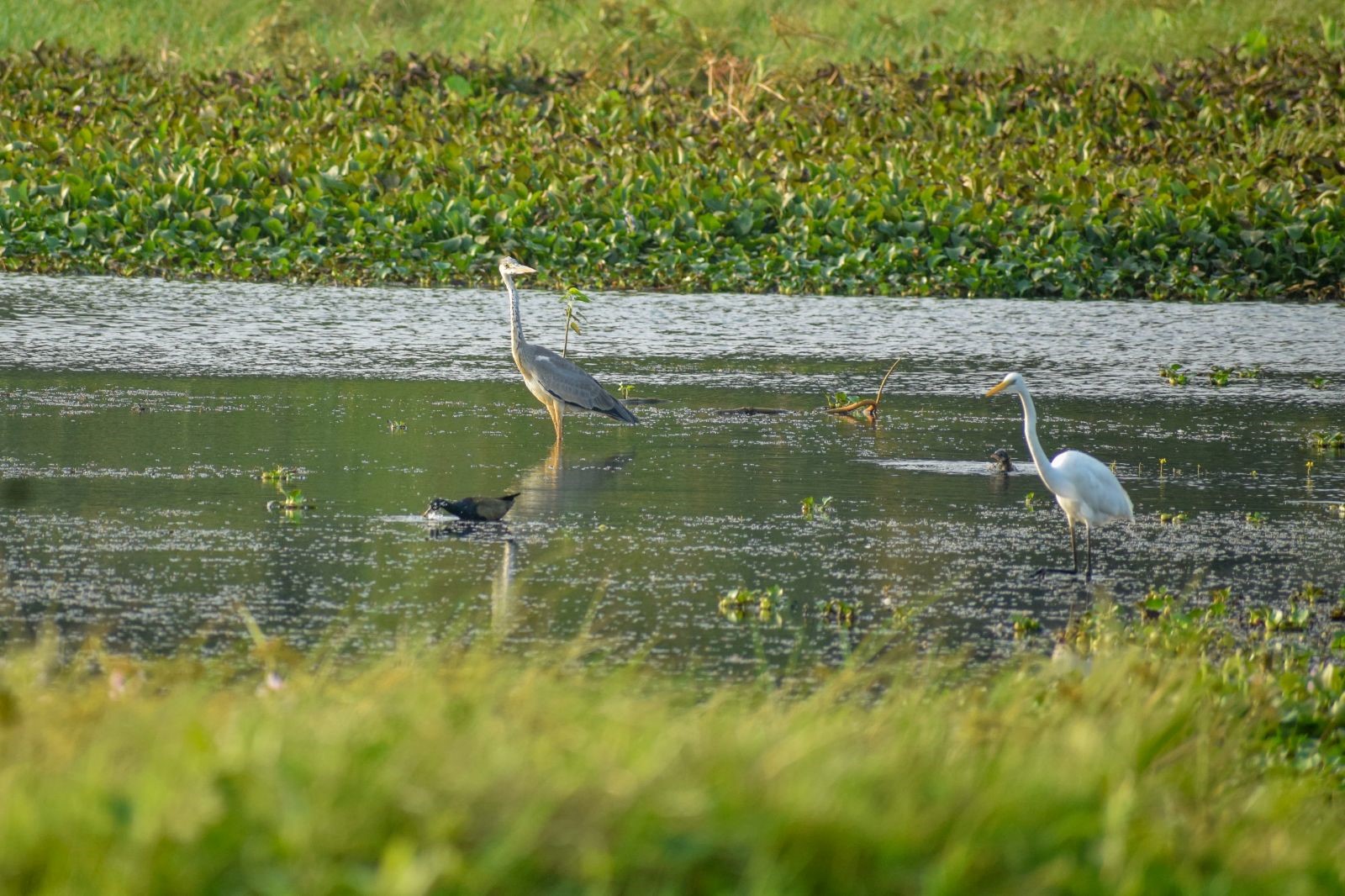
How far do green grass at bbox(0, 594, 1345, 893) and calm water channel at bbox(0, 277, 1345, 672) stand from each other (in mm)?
2333

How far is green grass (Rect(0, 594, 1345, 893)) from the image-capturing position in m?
3.49

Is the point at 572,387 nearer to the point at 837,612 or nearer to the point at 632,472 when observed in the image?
the point at 632,472

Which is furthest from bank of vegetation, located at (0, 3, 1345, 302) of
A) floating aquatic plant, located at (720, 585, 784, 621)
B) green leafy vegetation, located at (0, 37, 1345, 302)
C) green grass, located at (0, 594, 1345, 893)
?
green grass, located at (0, 594, 1345, 893)

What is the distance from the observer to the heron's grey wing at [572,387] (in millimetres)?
11672

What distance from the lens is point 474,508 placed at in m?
8.88

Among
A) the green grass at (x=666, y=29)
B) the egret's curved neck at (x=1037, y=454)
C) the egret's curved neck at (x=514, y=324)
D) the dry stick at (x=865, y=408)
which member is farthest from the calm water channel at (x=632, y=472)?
the green grass at (x=666, y=29)

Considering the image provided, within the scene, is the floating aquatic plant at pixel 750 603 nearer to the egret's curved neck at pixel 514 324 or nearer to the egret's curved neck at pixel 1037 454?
the egret's curved neck at pixel 1037 454

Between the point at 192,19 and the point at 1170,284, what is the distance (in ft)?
60.5

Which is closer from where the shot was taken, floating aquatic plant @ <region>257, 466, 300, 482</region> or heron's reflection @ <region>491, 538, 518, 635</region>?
heron's reflection @ <region>491, 538, 518, 635</region>

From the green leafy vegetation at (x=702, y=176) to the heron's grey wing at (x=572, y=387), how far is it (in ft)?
26.6

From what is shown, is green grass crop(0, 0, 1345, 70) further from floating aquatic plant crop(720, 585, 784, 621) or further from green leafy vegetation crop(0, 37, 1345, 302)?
floating aquatic plant crop(720, 585, 784, 621)

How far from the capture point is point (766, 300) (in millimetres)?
19172

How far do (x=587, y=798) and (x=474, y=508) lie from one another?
5.24 metres

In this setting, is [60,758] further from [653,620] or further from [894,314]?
[894,314]
